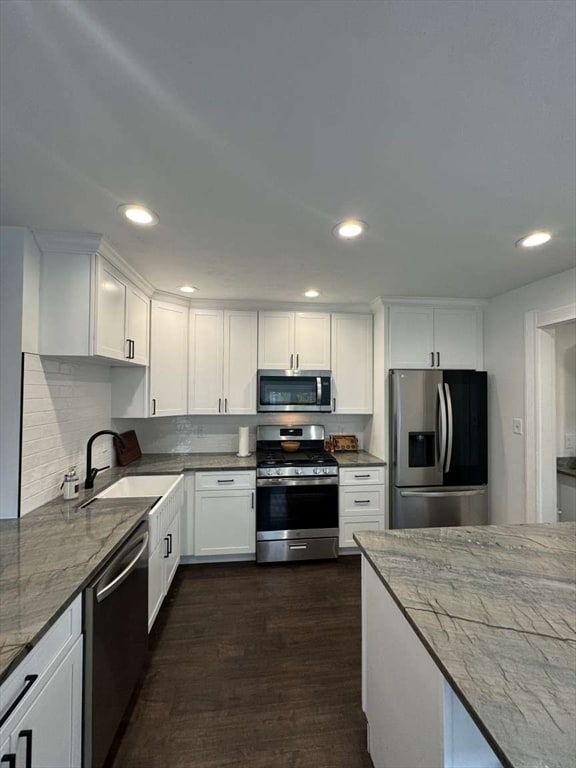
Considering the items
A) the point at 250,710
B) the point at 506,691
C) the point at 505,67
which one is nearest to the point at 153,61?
the point at 505,67

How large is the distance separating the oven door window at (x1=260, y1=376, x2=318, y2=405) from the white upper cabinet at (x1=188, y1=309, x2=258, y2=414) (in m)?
0.14

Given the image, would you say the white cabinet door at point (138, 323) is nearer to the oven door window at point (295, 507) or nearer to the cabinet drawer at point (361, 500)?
the oven door window at point (295, 507)

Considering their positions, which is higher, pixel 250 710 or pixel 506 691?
pixel 506 691

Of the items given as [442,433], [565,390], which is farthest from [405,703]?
[565,390]

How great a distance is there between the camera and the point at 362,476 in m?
3.09

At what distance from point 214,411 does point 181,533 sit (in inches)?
44.0

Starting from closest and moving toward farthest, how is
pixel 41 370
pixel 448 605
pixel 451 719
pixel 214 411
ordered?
pixel 451 719 → pixel 448 605 → pixel 41 370 → pixel 214 411

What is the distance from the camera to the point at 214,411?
3244mm

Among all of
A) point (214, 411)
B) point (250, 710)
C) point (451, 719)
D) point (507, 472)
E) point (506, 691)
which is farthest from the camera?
point (214, 411)

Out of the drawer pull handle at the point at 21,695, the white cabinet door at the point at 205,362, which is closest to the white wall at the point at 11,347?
the drawer pull handle at the point at 21,695

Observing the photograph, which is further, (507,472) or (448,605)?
(507,472)

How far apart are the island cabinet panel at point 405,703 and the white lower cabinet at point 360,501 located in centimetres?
162

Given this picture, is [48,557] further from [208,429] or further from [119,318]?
[208,429]

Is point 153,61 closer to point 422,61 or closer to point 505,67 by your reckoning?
point 422,61
